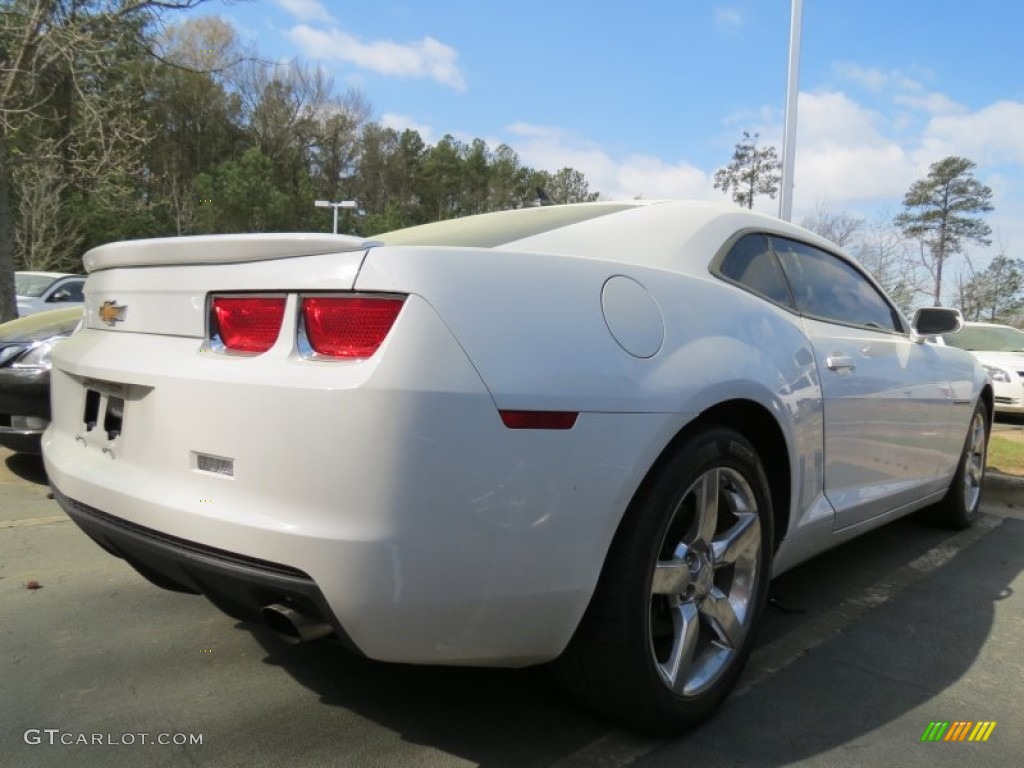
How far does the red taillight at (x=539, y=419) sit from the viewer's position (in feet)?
5.43

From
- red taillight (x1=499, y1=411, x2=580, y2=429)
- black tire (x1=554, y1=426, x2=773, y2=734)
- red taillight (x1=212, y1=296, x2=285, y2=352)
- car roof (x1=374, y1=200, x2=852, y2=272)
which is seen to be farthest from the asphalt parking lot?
car roof (x1=374, y1=200, x2=852, y2=272)

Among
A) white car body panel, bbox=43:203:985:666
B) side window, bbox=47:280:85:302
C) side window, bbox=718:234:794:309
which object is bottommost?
white car body panel, bbox=43:203:985:666

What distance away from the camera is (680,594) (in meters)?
2.16

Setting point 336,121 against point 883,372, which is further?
point 336,121

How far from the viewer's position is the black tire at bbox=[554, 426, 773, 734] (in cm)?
189

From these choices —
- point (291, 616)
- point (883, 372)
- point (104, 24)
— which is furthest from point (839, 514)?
point (104, 24)

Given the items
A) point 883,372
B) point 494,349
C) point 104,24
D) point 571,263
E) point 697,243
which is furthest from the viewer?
point 104,24

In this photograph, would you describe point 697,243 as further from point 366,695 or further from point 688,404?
point 366,695

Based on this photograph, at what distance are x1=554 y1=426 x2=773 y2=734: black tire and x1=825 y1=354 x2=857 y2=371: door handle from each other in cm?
61

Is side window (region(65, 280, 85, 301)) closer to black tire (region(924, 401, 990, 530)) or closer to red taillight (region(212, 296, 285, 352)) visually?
red taillight (region(212, 296, 285, 352))

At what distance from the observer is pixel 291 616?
1.69 metres

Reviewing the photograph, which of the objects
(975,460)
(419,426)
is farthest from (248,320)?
(975,460)

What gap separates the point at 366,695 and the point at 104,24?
373 inches

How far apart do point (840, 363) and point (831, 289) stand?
22.3 inches
